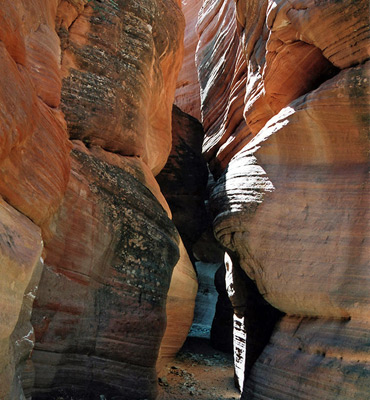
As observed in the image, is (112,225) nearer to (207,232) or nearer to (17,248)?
(17,248)

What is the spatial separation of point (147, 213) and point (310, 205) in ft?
6.90

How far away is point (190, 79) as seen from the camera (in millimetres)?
16047

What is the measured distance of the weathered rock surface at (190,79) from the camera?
50.5 feet

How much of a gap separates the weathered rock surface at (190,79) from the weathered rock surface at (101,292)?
946 cm

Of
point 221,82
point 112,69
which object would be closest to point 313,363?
point 112,69

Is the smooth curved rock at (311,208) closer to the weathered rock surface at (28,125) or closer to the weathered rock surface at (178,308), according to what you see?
the weathered rock surface at (178,308)

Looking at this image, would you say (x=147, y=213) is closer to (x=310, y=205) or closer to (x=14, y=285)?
(x=310, y=205)

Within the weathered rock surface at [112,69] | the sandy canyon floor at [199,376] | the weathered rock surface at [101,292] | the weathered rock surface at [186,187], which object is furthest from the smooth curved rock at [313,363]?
the weathered rock surface at [186,187]

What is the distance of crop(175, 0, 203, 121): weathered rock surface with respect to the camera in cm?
1538

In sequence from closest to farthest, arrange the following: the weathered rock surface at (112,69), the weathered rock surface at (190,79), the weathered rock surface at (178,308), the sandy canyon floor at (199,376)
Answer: the weathered rock surface at (112,69) → the sandy canyon floor at (199,376) → the weathered rock surface at (178,308) → the weathered rock surface at (190,79)

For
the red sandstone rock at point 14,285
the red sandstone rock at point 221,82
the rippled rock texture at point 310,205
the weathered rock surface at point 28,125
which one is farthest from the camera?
the red sandstone rock at point 221,82

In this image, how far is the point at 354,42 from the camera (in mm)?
5145

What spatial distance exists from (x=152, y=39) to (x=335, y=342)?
574 centimetres

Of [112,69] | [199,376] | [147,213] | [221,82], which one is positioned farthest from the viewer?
[221,82]
